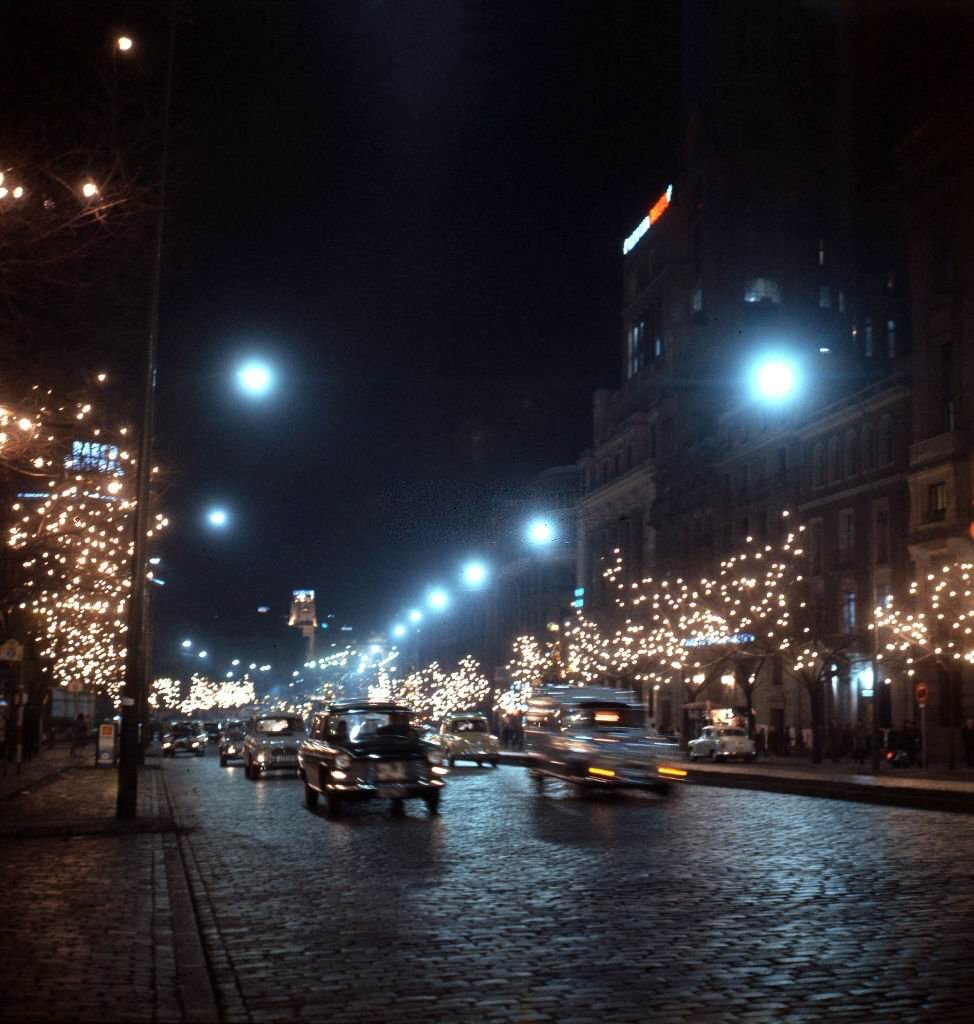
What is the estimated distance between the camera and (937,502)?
178ft

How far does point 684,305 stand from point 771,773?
58.8 m

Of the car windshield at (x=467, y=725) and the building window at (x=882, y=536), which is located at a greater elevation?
the building window at (x=882, y=536)

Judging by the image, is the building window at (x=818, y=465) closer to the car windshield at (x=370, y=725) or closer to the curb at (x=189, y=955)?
the car windshield at (x=370, y=725)

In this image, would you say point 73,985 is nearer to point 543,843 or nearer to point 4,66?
point 543,843

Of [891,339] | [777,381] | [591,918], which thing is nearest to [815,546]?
[777,381]

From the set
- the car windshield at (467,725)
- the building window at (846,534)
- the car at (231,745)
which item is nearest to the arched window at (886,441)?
the building window at (846,534)

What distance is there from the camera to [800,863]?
55.7ft

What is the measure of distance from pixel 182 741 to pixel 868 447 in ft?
109

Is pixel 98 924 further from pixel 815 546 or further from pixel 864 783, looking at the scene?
pixel 815 546

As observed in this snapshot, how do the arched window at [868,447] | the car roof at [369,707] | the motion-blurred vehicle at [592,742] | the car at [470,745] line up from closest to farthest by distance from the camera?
1. the car roof at [369,707]
2. the motion-blurred vehicle at [592,742]
3. the car at [470,745]
4. the arched window at [868,447]

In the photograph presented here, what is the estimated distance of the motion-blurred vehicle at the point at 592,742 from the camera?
95.4 feet

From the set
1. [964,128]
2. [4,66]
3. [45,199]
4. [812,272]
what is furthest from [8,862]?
[812,272]

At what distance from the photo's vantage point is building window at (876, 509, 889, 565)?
196ft

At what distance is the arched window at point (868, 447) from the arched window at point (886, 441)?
0.75 metres
